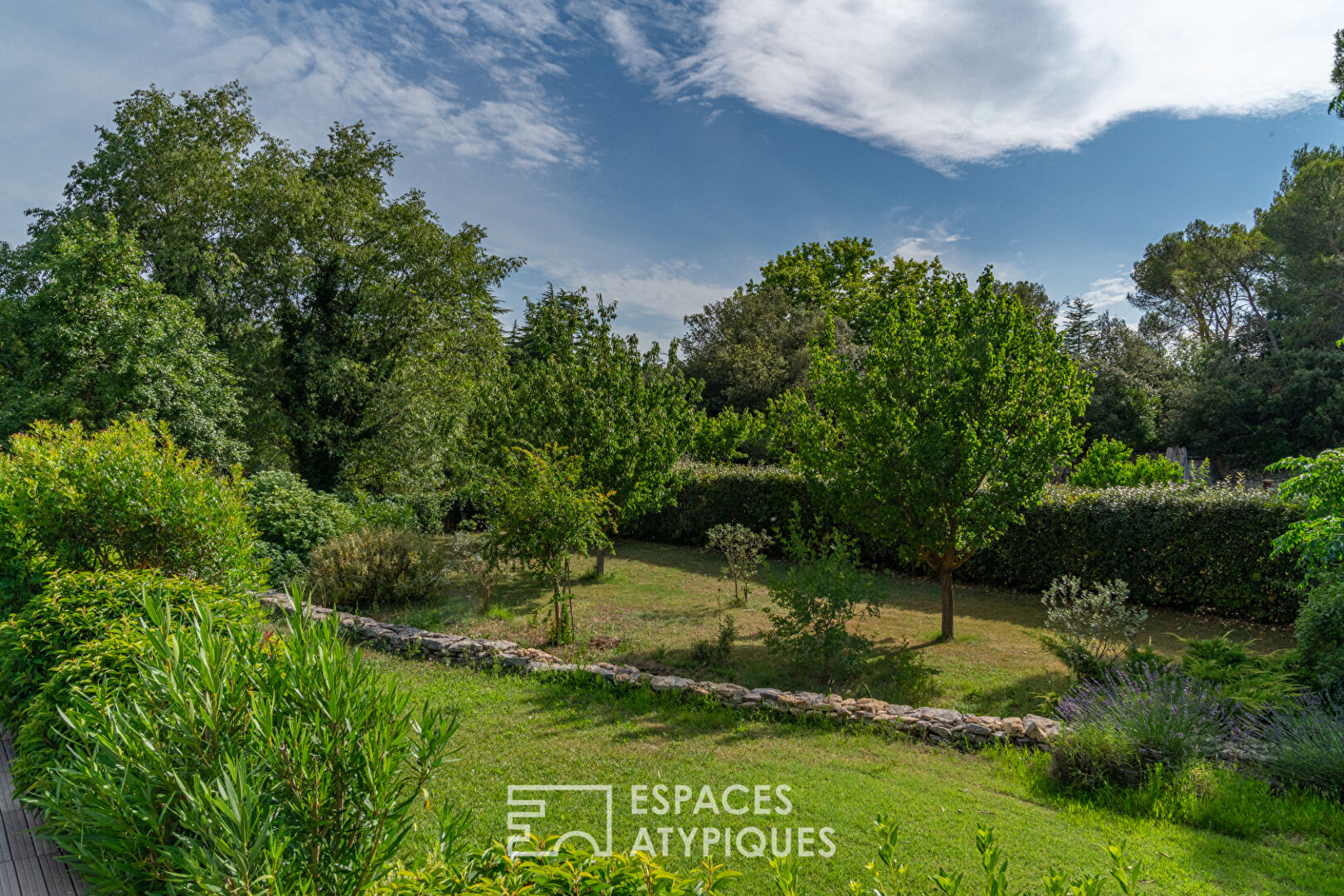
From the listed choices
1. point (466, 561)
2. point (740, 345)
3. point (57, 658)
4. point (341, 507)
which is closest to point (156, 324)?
point (341, 507)

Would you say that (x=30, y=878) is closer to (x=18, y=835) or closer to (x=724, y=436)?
(x=18, y=835)

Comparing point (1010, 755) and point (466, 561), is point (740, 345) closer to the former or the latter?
point (466, 561)

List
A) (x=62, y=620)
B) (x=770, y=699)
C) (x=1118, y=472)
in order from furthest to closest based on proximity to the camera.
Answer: (x=1118, y=472)
(x=770, y=699)
(x=62, y=620)

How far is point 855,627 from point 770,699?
3.41 metres

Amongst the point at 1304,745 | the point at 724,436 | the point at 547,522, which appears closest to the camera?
the point at 1304,745

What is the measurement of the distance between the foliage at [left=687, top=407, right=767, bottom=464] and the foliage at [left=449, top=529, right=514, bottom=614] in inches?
435

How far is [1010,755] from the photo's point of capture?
5895 millimetres

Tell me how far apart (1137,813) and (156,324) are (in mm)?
18494

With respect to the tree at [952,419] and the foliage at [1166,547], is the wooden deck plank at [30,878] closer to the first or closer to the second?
the tree at [952,419]

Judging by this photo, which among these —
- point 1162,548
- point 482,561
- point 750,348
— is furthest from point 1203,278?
Result: point 482,561

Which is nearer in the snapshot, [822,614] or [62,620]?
[62,620]

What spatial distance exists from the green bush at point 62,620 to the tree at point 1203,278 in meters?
44.2

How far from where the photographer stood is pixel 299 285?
1780cm

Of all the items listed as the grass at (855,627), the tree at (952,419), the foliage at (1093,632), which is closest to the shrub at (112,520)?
the grass at (855,627)
